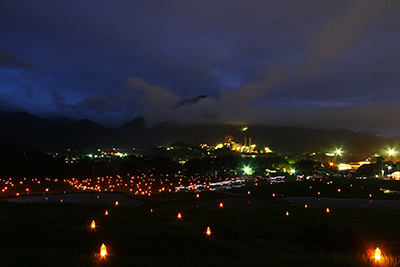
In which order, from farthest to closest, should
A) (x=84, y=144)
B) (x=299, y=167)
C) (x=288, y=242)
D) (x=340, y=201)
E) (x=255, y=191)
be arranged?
(x=84, y=144)
(x=299, y=167)
(x=255, y=191)
(x=340, y=201)
(x=288, y=242)

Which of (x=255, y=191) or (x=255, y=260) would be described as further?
(x=255, y=191)

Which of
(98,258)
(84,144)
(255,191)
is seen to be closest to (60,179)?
(255,191)

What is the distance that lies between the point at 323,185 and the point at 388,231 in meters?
23.2

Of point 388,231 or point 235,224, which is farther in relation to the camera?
point 388,231

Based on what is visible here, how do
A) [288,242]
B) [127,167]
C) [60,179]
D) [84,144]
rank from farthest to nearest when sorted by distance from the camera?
[84,144]
[127,167]
[60,179]
[288,242]

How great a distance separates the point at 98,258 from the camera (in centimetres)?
588

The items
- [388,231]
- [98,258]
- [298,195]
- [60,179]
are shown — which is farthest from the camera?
[60,179]

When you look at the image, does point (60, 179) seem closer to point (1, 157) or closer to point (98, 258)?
point (1, 157)

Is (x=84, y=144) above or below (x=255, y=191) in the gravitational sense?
above

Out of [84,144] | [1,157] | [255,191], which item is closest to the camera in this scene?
[255,191]

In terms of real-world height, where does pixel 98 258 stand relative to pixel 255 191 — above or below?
above

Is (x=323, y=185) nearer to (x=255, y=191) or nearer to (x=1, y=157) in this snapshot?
(x=255, y=191)

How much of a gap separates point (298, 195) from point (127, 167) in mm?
36159

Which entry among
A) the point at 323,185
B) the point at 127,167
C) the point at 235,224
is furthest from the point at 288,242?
the point at 127,167
